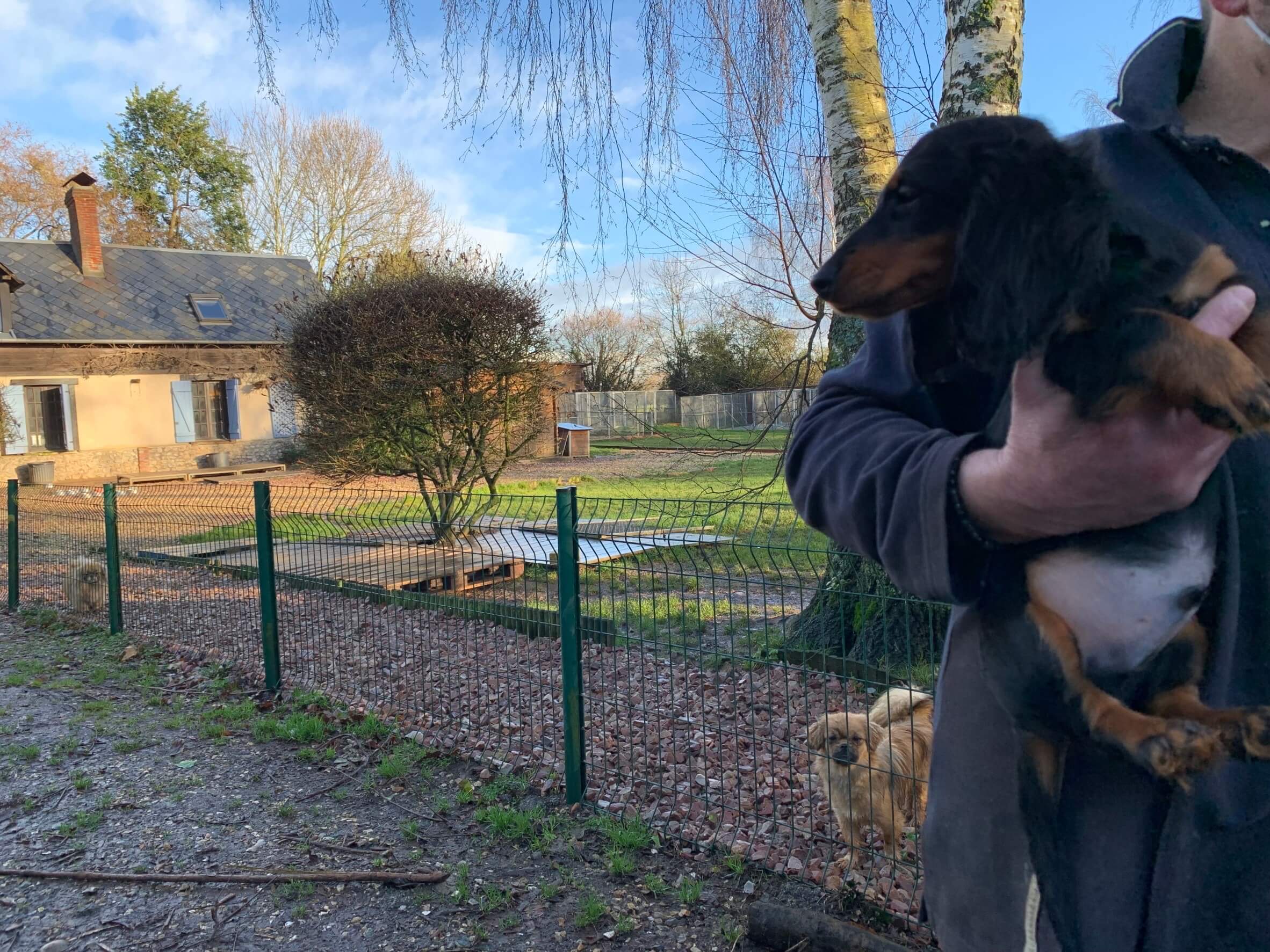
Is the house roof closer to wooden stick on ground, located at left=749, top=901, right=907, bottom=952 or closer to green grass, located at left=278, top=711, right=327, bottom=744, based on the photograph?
green grass, located at left=278, top=711, right=327, bottom=744

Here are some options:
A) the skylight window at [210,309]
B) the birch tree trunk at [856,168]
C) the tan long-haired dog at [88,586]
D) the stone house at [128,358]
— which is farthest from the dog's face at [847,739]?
the skylight window at [210,309]

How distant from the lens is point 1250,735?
879 millimetres

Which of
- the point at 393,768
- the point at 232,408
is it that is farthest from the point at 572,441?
the point at 393,768

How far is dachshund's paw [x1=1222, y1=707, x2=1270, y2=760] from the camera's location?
0.87 meters

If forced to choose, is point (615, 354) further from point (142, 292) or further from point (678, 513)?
point (678, 513)

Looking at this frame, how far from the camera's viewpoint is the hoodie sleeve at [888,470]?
0.94m

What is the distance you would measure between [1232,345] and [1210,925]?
2.04 feet

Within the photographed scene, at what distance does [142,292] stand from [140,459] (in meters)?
5.38

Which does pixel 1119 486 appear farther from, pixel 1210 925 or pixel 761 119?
pixel 761 119

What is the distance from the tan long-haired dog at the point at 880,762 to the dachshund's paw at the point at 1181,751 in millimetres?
2305

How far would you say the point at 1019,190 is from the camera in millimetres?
978

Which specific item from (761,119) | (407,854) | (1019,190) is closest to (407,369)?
(761,119)

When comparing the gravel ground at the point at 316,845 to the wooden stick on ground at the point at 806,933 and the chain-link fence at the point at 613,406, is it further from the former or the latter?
the chain-link fence at the point at 613,406

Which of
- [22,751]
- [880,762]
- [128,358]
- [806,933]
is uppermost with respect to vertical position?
[128,358]
